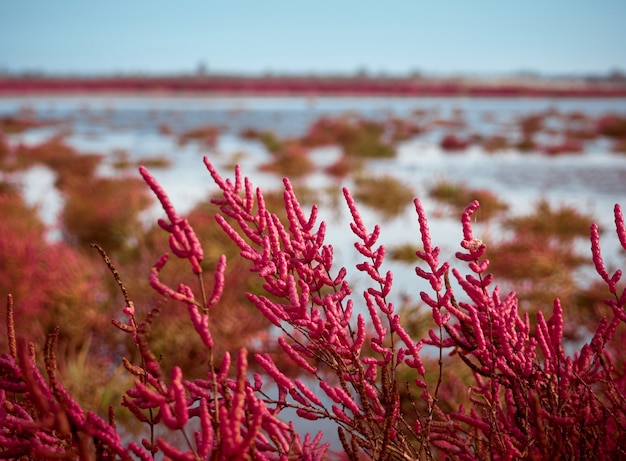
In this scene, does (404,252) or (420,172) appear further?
(420,172)

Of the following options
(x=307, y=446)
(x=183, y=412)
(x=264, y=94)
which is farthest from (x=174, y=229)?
(x=264, y=94)

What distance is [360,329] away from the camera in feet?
4.78

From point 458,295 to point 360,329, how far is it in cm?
452

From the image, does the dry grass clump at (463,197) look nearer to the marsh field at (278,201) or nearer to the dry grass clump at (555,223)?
the marsh field at (278,201)

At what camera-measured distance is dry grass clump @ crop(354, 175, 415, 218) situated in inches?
406

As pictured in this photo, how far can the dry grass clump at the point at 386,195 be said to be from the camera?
33.8ft

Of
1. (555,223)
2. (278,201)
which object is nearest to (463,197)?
(555,223)

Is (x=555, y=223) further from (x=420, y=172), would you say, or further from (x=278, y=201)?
(x=420, y=172)

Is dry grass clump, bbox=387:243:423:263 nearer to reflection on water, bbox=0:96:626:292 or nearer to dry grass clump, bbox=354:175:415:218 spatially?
reflection on water, bbox=0:96:626:292

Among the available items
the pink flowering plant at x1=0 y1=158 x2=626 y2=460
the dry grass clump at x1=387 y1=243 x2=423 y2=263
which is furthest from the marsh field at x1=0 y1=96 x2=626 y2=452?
the pink flowering plant at x1=0 y1=158 x2=626 y2=460

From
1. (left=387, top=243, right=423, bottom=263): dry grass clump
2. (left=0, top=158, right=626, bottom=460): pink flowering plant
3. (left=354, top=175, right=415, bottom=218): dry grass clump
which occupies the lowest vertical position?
(left=387, top=243, right=423, bottom=263): dry grass clump

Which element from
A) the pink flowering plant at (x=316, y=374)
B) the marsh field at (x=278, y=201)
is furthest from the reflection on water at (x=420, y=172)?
the pink flowering plant at (x=316, y=374)

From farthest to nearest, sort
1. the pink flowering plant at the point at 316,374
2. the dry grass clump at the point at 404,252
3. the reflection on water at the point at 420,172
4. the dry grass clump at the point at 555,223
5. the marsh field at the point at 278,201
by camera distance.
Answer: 1. the reflection on water at the point at 420,172
2. the dry grass clump at the point at 555,223
3. the dry grass clump at the point at 404,252
4. the marsh field at the point at 278,201
5. the pink flowering plant at the point at 316,374

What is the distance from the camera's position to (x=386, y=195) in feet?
35.0
